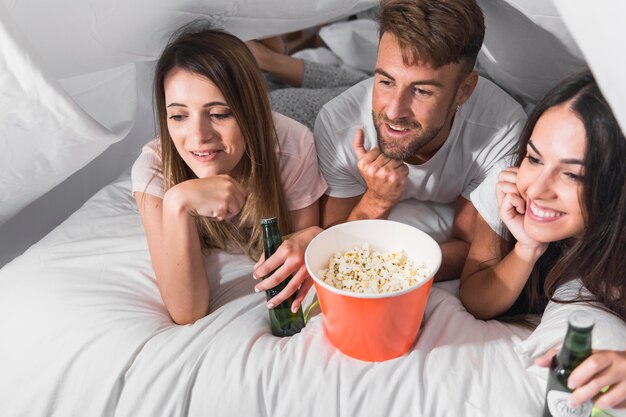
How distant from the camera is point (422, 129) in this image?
4.05ft

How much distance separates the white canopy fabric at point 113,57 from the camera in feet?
3.14

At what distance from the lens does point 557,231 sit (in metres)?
1.02

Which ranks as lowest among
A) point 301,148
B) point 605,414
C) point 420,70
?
point 605,414

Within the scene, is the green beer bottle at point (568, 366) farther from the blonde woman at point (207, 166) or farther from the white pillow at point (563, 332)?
the blonde woman at point (207, 166)

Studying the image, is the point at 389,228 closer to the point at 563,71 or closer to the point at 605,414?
the point at 605,414

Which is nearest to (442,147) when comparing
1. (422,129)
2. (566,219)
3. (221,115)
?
(422,129)

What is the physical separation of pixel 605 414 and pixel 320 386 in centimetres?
43

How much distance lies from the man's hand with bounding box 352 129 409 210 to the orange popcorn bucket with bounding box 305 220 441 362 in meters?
0.18

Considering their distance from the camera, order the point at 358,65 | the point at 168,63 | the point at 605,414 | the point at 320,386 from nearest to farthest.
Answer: the point at 605,414, the point at 320,386, the point at 168,63, the point at 358,65

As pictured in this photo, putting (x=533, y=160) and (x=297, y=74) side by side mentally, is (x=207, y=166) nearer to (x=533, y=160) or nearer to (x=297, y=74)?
(x=533, y=160)

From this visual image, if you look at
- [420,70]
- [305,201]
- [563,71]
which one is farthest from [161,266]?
[563,71]

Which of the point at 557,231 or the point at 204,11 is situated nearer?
the point at 557,231

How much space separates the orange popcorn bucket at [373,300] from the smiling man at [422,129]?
19 cm

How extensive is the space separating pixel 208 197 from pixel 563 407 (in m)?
0.69
